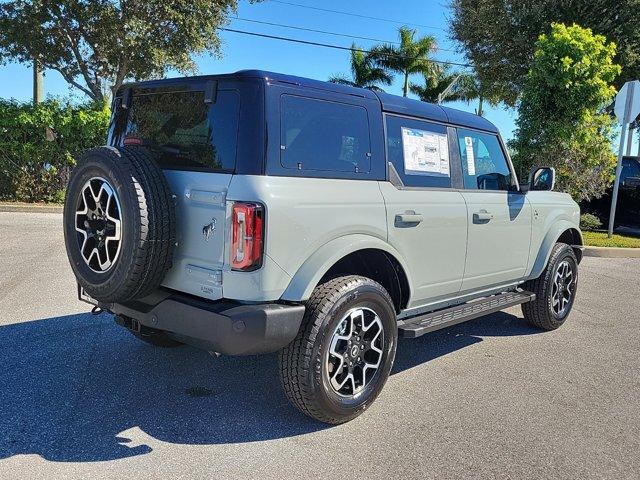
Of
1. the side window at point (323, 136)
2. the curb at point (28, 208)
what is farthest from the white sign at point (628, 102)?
the curb at point (28, 208)

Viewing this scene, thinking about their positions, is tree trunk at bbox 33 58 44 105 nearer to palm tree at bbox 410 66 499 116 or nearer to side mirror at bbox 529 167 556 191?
side mirror at bbox 529 167 556 191

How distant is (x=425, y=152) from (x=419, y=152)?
0.07 m

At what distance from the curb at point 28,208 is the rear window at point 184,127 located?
9571 millimetres

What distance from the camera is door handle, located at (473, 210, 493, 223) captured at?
4.25m

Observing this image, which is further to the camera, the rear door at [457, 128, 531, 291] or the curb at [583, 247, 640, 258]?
the curb at [583, 247, 640, 258]

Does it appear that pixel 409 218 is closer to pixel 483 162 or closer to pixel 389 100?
pixel 389 100

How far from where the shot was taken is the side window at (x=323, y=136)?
3080 millimetres

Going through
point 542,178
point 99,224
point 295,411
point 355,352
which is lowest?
point 295,411

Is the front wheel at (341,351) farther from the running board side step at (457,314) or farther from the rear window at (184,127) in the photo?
the rear window at (184,127)

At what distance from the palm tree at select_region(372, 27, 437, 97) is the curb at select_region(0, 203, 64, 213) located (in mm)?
21259

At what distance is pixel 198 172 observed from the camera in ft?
10.2

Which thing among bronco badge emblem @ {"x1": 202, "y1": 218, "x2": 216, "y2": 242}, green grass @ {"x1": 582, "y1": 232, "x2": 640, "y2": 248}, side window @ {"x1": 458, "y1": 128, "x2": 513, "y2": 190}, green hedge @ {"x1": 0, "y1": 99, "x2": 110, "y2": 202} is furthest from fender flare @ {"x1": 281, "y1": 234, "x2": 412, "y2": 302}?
green hedge @ {"x1": 0, "y1": 99, "x2": 110, "y2": 202}

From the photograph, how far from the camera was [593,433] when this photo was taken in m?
3.31

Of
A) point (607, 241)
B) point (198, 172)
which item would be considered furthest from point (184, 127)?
point (607, 241)
